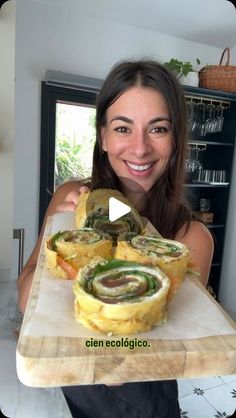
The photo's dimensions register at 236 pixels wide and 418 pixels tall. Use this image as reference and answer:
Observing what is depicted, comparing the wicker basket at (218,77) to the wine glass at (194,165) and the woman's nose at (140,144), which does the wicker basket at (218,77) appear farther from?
the woman's nose at (140,144)

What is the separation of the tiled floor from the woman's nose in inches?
21.5

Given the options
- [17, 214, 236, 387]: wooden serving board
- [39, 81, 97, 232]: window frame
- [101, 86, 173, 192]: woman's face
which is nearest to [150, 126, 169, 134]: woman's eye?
[101, 86, 173, 192]: woman's face

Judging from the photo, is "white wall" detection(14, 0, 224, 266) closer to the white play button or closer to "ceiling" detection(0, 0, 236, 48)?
"ceiling" detection(0, 0, 236, 48)

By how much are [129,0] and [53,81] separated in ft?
1.76

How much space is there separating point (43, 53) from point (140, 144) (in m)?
1.23

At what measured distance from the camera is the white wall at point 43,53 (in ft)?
4.90

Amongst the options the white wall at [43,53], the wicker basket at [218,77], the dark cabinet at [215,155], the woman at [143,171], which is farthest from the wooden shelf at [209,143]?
the woman at [143,171]

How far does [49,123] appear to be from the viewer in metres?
1.58

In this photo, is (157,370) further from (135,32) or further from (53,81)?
(135,32)

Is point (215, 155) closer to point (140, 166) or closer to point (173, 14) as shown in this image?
point (173, 14)

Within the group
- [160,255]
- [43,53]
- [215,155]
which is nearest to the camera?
[160,255]

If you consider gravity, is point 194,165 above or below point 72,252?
above

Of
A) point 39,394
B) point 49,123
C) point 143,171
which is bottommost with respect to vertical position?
point 39,394

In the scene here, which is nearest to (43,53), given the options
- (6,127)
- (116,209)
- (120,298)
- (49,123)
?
(49,123)
